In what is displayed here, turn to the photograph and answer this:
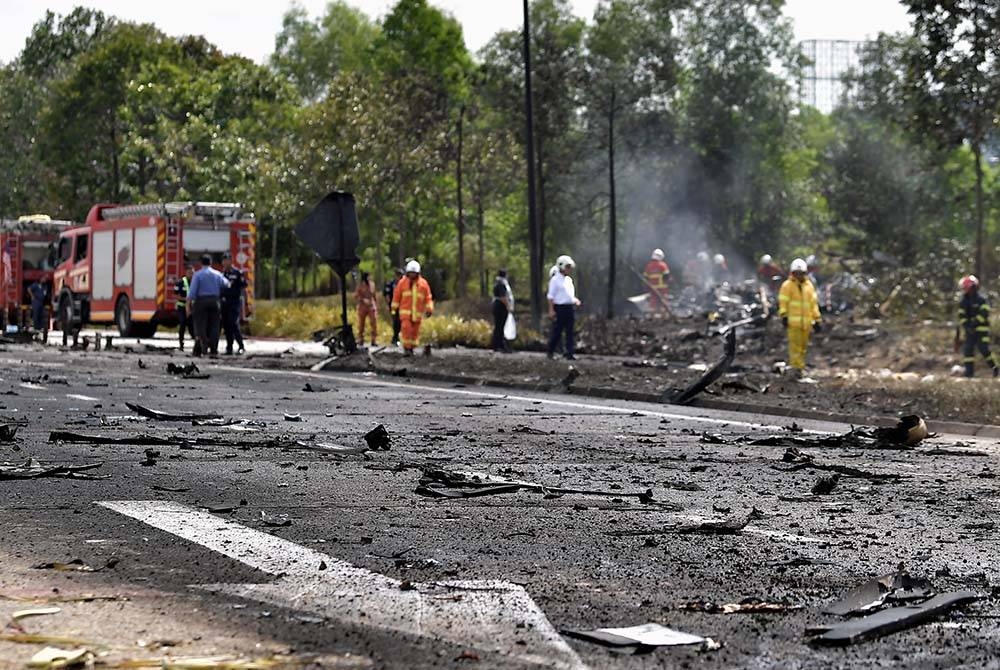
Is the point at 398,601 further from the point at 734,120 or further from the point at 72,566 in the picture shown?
the point at 734,120

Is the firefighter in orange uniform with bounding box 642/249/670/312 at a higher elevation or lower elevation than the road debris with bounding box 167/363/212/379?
higher

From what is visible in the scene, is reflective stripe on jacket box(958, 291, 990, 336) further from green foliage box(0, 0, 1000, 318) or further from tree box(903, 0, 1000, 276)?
green foliage box(0, 0, 1000, 318)

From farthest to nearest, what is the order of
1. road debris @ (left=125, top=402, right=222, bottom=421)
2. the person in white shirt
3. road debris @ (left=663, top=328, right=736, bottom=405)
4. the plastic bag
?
the plastic bag, the person in white shirt, road debris @ (left=663, top=328, right=736, bottom=405), road debris @ (left=125, top=402, right=222, bottom=421)

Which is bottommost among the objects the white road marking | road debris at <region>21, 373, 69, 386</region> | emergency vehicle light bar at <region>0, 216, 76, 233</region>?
the white road marking

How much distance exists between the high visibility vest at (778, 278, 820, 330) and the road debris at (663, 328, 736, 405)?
4.92 m

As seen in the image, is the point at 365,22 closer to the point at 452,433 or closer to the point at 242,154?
the point at 242,154

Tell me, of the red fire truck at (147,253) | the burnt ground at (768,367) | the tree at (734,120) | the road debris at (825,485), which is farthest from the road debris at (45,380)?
the tree at (734,120)

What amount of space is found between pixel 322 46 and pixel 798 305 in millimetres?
78175

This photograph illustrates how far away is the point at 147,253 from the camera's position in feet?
138

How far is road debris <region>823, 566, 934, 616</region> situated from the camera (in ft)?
21.1

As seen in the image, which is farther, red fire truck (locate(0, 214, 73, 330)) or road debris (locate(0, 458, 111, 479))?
red fire truck (locate(0, 214, 73, 330))

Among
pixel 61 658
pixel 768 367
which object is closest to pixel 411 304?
pixel 768 367

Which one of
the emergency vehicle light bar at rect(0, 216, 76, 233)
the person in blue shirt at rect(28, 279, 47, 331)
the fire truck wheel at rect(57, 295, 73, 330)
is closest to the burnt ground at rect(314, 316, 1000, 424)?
the fire truck wheel at rect(57, 295, 73, 330)

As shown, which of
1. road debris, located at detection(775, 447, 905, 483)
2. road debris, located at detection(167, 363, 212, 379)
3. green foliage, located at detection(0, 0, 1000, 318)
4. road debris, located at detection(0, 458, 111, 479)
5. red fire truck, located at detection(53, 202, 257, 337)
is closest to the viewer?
road debris, located at detection(0, 458, 111, 479)
